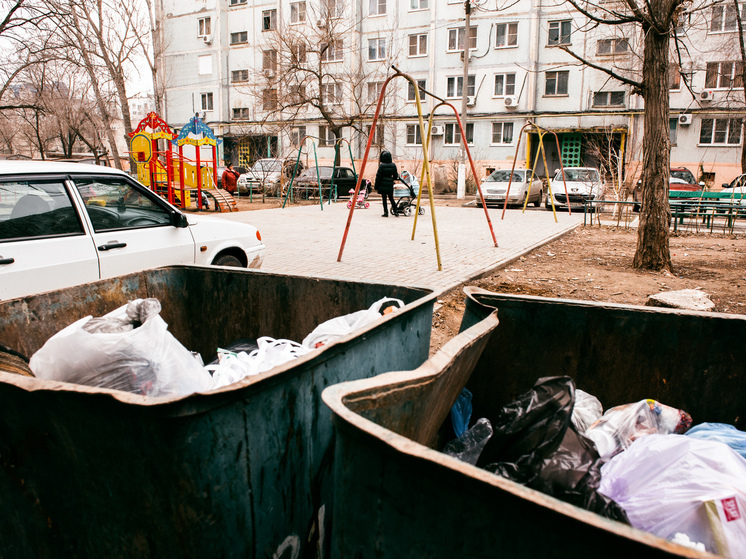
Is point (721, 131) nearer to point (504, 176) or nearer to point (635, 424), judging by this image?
point (504, 176)

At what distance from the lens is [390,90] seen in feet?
106

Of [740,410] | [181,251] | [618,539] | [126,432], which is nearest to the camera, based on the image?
[618,539]

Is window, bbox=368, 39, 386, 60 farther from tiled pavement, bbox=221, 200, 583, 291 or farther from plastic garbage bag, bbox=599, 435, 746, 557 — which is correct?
plastic garbage bag, bbox=599, 435, 746, 557

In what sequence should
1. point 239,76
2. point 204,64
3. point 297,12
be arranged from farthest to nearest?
1. point 204,64
2. point 239,76
3. point 297,12

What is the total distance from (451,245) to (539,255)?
1610 mm

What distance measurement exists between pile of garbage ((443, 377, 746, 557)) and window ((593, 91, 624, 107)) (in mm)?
33473

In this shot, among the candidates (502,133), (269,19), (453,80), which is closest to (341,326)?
(502,133)

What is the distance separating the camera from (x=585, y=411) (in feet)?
8.11

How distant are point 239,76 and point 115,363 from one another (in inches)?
1682

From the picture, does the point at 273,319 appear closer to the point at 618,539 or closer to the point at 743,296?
the point at 618,539

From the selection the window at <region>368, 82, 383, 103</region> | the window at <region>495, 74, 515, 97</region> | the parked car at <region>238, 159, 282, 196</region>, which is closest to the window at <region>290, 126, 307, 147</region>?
the window at <region>368, 82, 383, 103</region>

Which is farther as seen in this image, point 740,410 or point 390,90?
point 390,90

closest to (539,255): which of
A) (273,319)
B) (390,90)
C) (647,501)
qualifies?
(273,319)

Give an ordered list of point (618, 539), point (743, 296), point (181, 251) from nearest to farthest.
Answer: point (618, 539)
point (181, 251)
point (743, 296)
